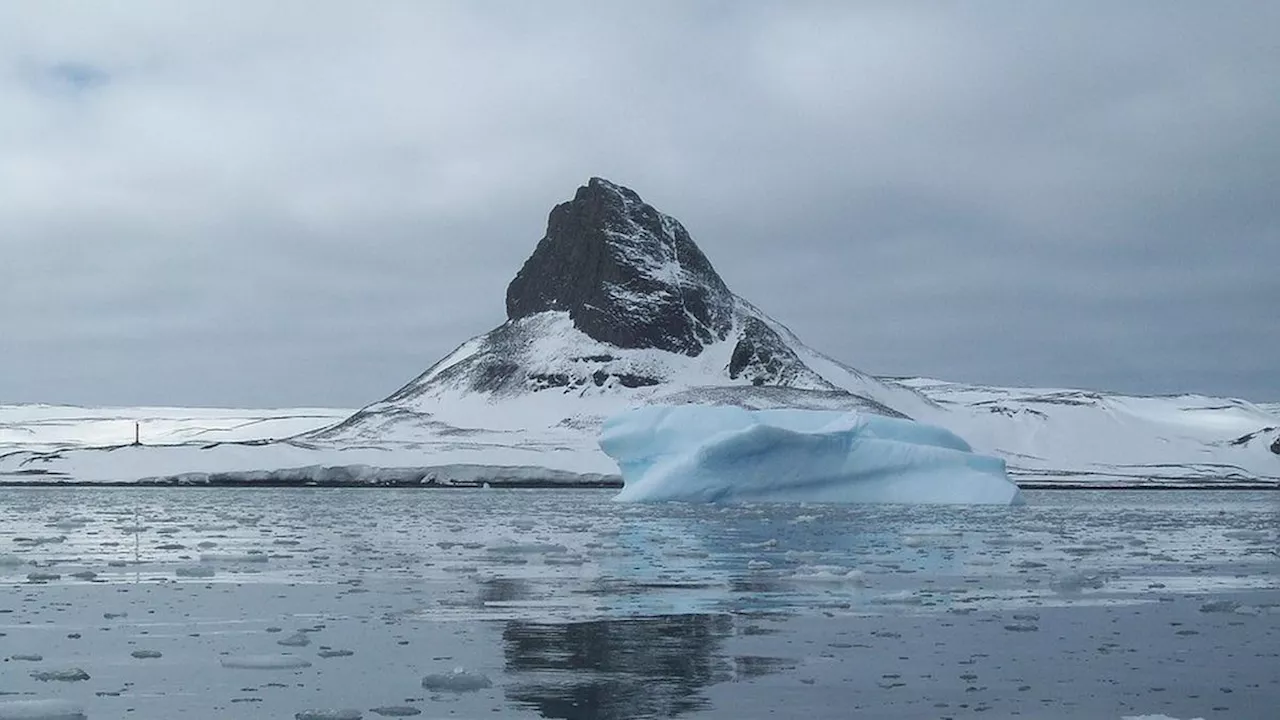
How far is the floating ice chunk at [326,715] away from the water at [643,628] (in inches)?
4.8

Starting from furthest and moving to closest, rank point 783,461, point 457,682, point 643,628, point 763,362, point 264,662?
point 763,362
point 783,461
point 643,628
point 264,662
point 457,682

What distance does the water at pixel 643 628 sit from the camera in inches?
320

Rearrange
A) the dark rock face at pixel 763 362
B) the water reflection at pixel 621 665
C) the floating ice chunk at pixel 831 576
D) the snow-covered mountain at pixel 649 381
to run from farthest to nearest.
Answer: the dark rock face at pixel 763 362 → the snow-covered mountain at pixel 649 381 → the floating ice chunk at pixel 831 576 → the water reflection at pixel 621 665

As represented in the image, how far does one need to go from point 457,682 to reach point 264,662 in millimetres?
1669

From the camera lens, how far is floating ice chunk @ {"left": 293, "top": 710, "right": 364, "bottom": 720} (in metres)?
7.38

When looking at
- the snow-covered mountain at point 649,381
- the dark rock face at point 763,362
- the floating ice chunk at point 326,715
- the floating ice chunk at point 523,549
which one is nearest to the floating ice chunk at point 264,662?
the floating ice chunk at point 326,715

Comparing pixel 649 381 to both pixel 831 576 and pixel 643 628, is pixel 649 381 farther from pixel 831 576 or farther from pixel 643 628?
pixel 643 628

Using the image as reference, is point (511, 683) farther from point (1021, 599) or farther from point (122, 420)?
point (122, 420)

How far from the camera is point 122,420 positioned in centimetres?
16188

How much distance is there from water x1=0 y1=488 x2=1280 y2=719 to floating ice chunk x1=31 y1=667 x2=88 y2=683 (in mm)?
28

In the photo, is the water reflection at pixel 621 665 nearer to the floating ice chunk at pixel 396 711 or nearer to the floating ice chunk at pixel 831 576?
the floating ice chunk at pixel 396 711

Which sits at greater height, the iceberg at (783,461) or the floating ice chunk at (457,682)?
the iceberg at (783,461)

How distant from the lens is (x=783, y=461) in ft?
154

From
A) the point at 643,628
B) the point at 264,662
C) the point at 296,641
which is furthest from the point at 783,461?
the point at 264,662
